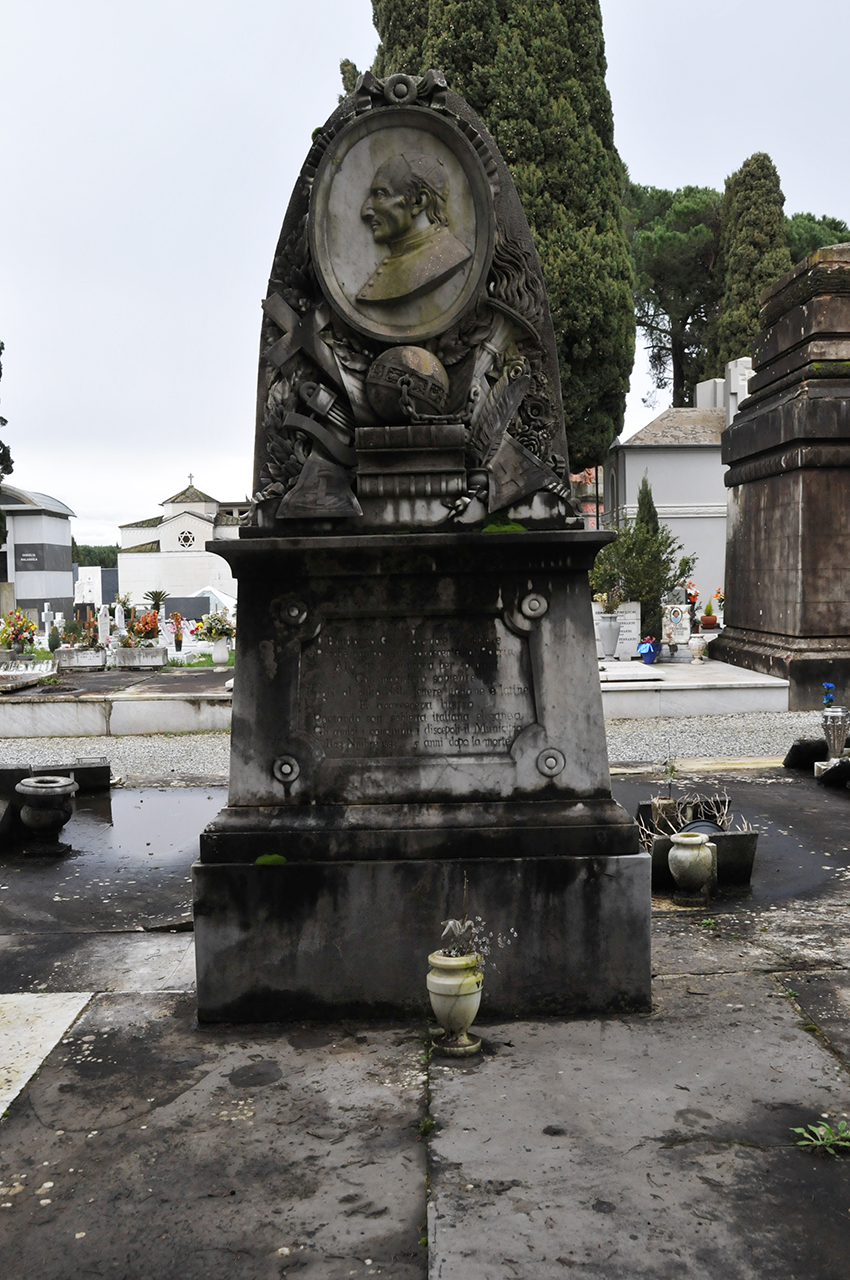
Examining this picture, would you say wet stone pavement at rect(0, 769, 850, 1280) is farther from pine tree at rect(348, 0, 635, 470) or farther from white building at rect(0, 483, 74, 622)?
white building at rect(0, 483, 74, 622)

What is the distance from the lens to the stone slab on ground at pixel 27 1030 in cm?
334

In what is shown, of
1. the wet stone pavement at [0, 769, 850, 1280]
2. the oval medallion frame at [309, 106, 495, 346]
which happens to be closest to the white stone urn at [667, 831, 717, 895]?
the wet stone pavement at [0, 769, 850, 1280]

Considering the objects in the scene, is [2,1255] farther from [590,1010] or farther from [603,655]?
[603,655]

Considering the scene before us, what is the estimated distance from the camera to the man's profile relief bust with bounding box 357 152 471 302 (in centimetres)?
397

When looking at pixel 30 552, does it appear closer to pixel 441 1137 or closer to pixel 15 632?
pixel 15 632

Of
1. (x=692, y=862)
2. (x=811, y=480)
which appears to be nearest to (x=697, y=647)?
(x=811, y=480)

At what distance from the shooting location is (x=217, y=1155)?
2865 mm

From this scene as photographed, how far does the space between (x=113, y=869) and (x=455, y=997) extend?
3.36 metres

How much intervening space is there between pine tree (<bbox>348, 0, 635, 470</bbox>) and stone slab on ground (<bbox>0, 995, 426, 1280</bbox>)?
18619 millimetres

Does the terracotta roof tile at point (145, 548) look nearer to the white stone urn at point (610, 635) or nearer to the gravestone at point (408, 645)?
the white stone urn at point (610, 635)

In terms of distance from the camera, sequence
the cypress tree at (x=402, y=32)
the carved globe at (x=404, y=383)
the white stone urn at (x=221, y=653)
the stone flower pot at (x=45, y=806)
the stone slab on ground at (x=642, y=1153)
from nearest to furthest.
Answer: the stone slab on ground at (x=642, y=1153), the carved globe at (x=404, y=383), the stone flower pot at (x=45, y=806), the white stone urn at (x=221, y=653), the cypress tree at (x=402, y=32)

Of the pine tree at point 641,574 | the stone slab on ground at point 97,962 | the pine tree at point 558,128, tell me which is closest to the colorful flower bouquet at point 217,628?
the pine tree at point 641,574

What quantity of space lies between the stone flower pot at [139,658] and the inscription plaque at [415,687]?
15268 millimetres

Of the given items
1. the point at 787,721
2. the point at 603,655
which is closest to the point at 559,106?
the point at 603,655
